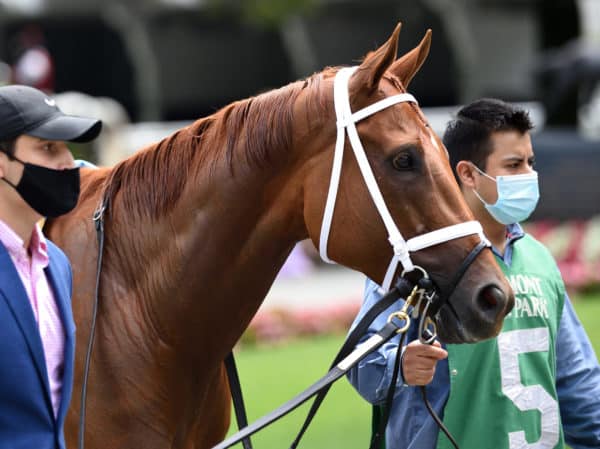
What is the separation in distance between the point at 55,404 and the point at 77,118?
67 cm

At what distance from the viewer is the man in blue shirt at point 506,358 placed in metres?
3.20

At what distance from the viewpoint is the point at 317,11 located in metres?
18.5

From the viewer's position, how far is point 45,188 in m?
2.44

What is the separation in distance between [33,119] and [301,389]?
5.43 m

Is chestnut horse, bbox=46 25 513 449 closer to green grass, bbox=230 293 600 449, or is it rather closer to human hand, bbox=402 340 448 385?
human hand, bbox=402 340 448 385

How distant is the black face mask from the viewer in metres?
2.42

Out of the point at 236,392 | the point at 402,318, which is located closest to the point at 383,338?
the point at 402,318

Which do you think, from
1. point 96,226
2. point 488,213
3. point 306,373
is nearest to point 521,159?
point 488,213

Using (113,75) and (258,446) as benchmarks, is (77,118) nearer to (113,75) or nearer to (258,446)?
(258,446)

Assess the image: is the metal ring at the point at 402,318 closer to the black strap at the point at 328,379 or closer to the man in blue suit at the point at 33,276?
the black strap at the point at 328,379

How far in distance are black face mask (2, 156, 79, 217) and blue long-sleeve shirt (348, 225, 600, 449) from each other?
1.04 metres

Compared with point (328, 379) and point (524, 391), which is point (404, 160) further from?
point (524, 391)

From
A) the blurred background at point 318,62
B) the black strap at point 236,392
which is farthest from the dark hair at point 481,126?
the blurred background at point 318,62

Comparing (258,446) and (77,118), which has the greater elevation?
(77,118)
